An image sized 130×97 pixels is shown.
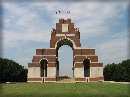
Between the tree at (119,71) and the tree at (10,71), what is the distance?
1807 cm

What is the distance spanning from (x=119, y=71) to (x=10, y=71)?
2127 cm

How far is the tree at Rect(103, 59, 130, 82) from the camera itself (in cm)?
6182

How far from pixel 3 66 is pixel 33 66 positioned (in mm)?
8053

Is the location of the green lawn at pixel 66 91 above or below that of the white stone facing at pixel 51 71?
below

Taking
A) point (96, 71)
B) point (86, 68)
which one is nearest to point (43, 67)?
point (86, 68)

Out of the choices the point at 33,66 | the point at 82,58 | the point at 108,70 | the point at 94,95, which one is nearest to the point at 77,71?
the point at 82,58

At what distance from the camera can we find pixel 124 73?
62.0 m

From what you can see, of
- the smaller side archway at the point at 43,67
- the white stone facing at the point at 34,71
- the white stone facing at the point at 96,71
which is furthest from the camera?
the smaller side archway at the point at 43,67

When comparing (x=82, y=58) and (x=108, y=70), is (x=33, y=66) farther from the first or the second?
(x=108, y=70)

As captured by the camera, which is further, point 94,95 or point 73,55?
point 73,55

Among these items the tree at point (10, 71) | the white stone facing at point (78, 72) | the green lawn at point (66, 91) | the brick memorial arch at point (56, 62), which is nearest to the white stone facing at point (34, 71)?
→ the brick memorial arch at point (56, 62)

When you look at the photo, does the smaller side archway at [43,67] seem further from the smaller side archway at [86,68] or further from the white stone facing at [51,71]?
the smaller side archway at [86,68]

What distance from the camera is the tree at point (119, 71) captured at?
6182 centimetres

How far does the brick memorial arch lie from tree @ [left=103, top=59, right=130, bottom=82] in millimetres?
6601
